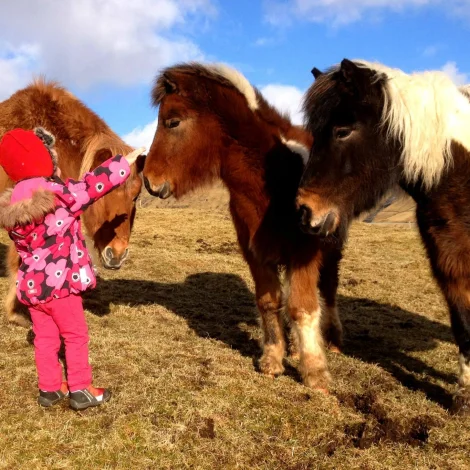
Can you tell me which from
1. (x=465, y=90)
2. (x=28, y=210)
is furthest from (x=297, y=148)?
(x=28, y=210)

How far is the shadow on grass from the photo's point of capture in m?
4.61

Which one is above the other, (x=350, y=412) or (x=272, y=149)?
(x=272, y=149)

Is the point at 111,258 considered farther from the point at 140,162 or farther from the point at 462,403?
the point at 462,403

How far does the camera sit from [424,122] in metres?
3.21

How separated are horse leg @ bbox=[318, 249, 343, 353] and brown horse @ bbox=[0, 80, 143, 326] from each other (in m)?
2.32

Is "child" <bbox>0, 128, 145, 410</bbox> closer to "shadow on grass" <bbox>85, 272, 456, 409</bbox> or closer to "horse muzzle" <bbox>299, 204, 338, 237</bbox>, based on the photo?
"horse muzzle" <bbox>299, 204, 338, 237</bbox>

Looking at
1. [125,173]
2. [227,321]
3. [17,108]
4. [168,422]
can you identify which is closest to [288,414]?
[168,422]

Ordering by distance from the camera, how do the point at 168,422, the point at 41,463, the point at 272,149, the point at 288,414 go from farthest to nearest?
1. the point at 272,149
2. the point at 288,414
3. the point at 168,422
4. the point at 41,463

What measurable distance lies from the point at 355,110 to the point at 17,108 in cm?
402

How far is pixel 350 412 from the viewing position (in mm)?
3420

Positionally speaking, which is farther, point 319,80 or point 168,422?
point 319,80

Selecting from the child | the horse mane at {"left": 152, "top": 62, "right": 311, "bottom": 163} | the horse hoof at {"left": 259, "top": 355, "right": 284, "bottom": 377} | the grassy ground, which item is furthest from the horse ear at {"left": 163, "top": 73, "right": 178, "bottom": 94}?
the horse hoof at {"left": 259, "top": 355, "right": 284, "bottom": 377}

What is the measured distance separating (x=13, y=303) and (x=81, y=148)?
6.51ft

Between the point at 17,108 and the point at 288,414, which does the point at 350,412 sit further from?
the point at 17,108
